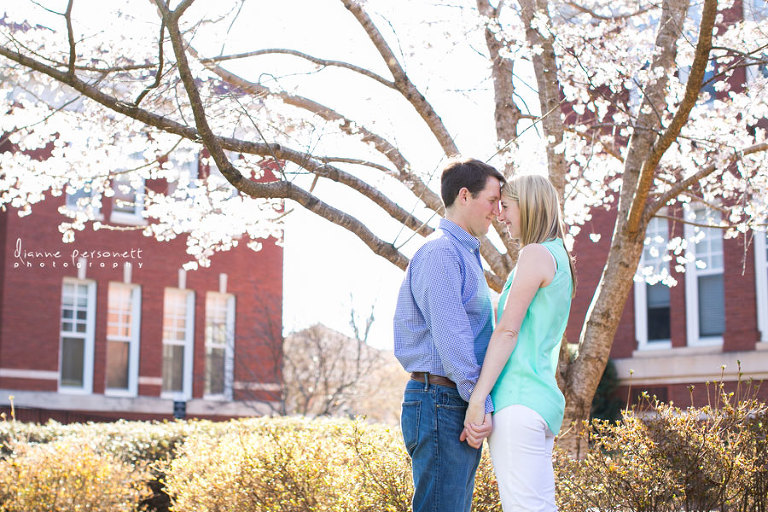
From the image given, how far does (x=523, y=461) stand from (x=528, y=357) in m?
0.41

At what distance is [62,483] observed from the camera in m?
7.64

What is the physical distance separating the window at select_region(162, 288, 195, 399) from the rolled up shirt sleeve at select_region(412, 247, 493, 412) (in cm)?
1722

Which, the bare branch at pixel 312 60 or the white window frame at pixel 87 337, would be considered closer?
the bare branch at pixel 312 60

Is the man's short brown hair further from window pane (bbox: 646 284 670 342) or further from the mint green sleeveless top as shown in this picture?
window pane (bbox: 646 284 670 342)

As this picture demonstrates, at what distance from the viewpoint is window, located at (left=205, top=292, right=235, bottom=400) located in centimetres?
2108

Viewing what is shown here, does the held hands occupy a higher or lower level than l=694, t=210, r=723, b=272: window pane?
lower

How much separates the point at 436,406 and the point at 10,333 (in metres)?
16.2

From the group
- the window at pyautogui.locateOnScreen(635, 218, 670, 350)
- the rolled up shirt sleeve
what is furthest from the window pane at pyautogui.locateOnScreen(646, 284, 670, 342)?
the rolled up shirt sleeve

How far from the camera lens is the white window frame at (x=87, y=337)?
728 inches

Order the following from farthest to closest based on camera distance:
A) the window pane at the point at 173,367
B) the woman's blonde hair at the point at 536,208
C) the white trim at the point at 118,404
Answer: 1. the window pane at the point at 173,367
2. the white trim at the point at 118,404
3. the woman's blonde hair at the point at 536,208

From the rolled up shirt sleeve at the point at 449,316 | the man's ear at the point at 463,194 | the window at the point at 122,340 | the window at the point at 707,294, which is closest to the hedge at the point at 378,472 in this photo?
the rolled up shirt sleeve at the point at 449,316

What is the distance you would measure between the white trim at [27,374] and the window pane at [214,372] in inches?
153

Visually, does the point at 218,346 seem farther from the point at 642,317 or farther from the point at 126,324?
the point at 642,317

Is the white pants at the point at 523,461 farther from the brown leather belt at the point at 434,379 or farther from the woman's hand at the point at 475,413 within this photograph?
the brown leather belt at the point at 434,379
